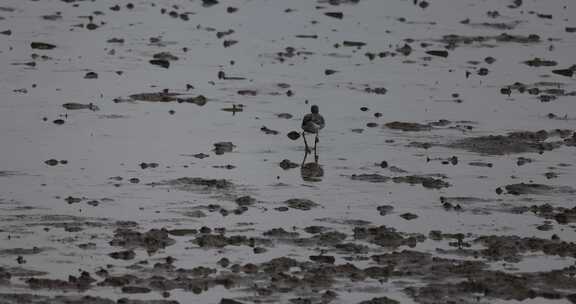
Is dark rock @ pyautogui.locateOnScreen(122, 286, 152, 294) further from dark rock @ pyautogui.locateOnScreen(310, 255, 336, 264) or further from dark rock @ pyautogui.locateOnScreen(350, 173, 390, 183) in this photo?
dark rock @ pyautogui.locateOnScreen(350, 173, 390, 183)

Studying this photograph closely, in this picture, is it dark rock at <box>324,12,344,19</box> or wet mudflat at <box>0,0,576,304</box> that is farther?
dark rock at <box>324,12,344,19</box>

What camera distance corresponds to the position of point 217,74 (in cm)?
3541

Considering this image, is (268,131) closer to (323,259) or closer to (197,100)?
(197,100)

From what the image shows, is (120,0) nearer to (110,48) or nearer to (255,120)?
(110,48)

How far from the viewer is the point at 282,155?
27.5m

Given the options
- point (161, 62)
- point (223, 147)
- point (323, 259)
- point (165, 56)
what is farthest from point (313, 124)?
point (165, 56)

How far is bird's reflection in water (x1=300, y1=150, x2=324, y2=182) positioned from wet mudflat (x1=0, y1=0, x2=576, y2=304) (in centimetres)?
8

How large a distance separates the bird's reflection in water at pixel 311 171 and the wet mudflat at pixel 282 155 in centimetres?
8

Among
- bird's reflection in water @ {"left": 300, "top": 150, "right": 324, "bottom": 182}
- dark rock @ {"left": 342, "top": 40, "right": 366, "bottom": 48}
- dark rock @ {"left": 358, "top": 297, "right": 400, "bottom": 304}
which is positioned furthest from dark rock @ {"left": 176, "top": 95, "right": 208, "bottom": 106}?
dark rock @ {"left": 358, "top": 297, "right": 400, "bottom": 304}

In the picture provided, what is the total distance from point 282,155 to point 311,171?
146 cm

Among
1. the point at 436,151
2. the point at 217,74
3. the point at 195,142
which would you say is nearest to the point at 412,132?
the point at 436,151

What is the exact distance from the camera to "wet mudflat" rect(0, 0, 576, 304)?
63.6 feet

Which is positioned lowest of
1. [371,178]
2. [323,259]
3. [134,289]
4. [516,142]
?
[134,289]

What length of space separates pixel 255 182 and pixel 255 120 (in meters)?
5.60
